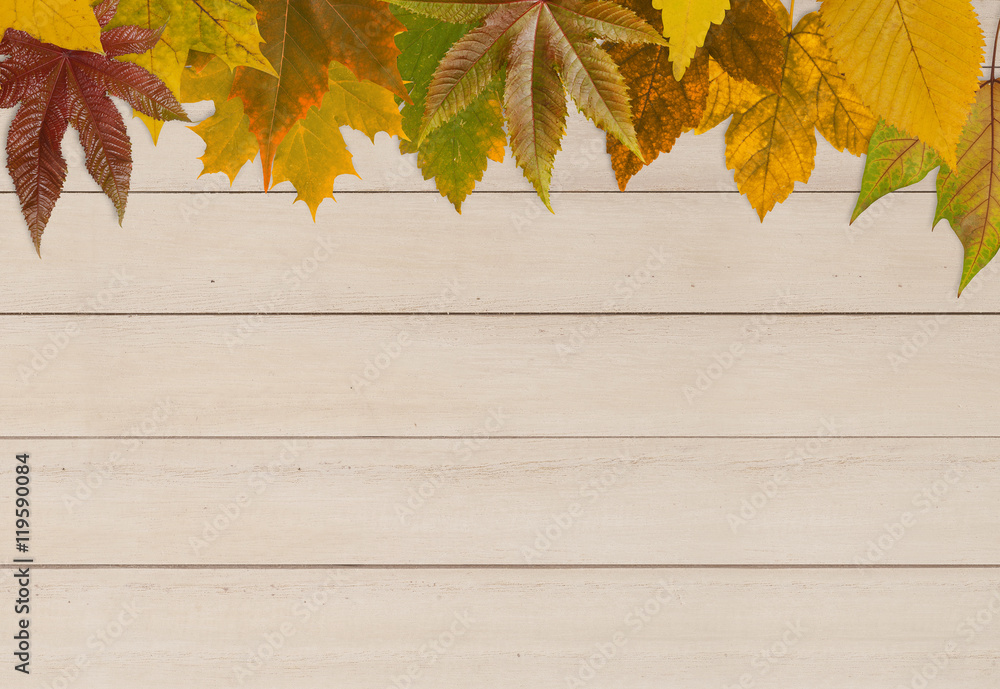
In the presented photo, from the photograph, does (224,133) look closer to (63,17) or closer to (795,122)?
(63,17)

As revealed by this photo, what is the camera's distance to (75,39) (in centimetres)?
17

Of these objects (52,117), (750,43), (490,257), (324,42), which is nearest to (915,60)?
(750,43)

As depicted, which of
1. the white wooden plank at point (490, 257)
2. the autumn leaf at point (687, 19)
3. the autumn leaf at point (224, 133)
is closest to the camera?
the autumn leaf at point (687, 19)

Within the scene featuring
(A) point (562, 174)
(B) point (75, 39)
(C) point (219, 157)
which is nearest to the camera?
(B) point (75, 39)

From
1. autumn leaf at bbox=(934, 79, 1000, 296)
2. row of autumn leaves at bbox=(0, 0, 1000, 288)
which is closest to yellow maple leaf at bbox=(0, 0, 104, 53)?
row of autumn leaves at bbox=(0, 0, 1000, 288)

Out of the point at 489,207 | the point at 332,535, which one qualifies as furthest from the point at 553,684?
the point at 489,207

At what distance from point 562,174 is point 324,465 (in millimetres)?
414

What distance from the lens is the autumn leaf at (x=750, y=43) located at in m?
0.23

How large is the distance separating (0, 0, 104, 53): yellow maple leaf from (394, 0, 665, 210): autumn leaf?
0.29 ft

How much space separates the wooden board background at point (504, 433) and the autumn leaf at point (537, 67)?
423 millimetres

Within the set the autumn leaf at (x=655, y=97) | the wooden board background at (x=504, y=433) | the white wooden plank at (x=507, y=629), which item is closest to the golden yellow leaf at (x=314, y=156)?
the autumn leaf at (x=655, y=97)

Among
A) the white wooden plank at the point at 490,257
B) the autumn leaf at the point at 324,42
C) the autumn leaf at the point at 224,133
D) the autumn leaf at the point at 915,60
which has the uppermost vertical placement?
the white wooden plank at the point at 490,257

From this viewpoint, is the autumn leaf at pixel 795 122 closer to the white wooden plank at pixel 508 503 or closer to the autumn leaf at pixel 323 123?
the autumn leaf at pixel 323 123

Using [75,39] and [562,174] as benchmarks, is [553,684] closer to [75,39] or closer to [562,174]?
[562,174]
